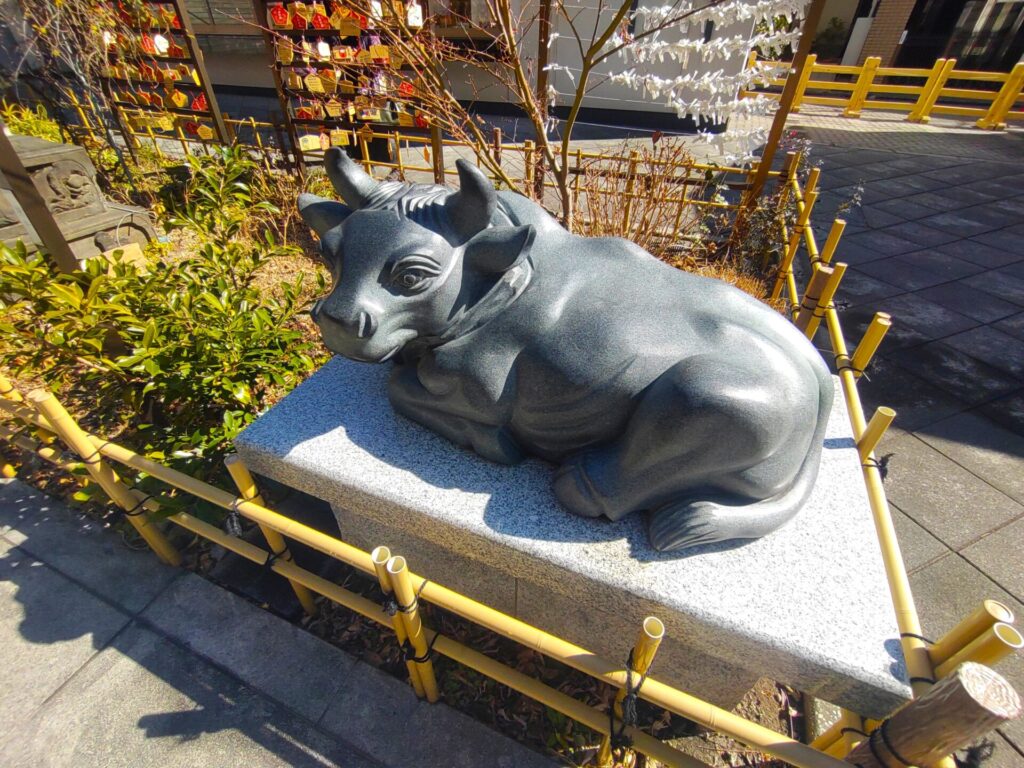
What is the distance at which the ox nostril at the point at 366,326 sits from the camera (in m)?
1.79

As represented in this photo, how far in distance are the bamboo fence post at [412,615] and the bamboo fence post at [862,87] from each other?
18586 millimetres

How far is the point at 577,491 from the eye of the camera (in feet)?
6.69

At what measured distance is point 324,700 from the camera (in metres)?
2.44

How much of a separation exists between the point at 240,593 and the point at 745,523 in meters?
2.73

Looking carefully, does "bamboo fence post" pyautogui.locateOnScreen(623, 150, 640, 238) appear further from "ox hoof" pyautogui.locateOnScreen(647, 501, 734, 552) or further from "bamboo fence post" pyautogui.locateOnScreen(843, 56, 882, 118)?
"bamboo fence post" pyautogui.locateOnScreen(843, 56, 882, 118)

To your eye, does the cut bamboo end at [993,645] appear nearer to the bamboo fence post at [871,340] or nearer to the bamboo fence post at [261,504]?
the bamboo fence post at [871,340]

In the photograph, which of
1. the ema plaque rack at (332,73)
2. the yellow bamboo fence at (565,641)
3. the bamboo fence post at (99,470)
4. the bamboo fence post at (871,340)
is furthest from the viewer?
the ema plaque rack at (332,73)

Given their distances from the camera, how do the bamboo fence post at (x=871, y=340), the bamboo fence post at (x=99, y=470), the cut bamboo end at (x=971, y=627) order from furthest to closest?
1. the bamboo fence post at (x=871, y=340)
2. the bamboo fence post at (x=99, y=470)
3. the cut bamboo end at (x=971, y=627)

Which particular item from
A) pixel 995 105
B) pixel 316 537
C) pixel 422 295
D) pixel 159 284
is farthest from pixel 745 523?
pixel 995 105

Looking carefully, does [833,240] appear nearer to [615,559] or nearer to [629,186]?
[629,186]

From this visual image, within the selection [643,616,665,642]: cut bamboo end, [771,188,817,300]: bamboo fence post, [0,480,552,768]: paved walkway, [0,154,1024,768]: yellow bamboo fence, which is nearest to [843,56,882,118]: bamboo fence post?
[771,188,817,300]: bamboo fence post

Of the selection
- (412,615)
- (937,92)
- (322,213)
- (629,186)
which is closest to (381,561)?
(412,615)

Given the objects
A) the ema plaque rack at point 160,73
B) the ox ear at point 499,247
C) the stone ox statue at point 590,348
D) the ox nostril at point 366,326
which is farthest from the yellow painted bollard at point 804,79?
the ox nostril at point 366,326

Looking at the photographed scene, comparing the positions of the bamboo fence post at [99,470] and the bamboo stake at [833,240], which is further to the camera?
the bamboo stake at [833,240]
